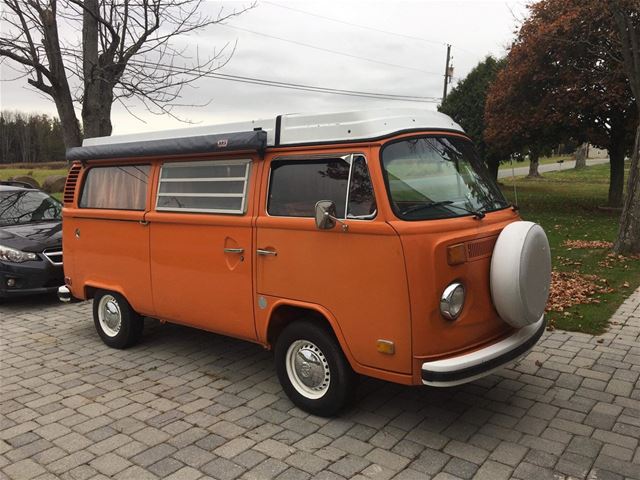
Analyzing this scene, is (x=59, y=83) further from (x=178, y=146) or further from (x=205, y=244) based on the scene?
(x=205, y=244)

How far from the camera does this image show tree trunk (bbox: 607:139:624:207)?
16781 mm

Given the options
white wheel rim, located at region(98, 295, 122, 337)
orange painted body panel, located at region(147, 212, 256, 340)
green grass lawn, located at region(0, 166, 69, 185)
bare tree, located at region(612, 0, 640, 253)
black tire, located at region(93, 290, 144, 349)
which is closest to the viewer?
orange painted body panel, located at region(147, 212, 256, 340)

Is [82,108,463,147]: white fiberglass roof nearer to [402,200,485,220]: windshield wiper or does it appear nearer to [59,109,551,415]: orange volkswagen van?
[59,109,551,415]: orange volkswagen van

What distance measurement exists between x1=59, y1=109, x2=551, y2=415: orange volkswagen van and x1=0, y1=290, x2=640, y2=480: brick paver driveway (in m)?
0.48

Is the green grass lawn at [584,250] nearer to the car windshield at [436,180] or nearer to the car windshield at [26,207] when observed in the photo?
the car windshield at [436,180]

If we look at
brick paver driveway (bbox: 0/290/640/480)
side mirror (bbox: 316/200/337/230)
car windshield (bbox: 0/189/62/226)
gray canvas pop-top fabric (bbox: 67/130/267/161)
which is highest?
gray canvas pop-top fabric (bbox: 67/130/267/161)

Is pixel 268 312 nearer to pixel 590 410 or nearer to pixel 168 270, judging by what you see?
pixel 168 270

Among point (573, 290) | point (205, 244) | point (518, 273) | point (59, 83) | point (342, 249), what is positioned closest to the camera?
point (518, 273)

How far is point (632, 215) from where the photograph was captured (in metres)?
9.27

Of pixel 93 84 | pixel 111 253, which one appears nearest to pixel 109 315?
pixel 111 253

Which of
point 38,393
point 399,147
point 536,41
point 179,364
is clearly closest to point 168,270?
point 179,364

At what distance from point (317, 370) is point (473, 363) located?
1.21 m

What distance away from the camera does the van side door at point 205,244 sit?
443 cm

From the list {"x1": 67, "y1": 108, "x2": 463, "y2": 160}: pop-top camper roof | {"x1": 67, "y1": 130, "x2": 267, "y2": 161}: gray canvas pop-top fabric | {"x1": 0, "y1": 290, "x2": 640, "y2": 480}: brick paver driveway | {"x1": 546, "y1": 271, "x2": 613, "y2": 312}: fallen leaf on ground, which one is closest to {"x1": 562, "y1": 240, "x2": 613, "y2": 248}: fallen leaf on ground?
{"x1": 546, "y1": 271, "x2": 613, "y2": 312}: fallen leaf on ground
